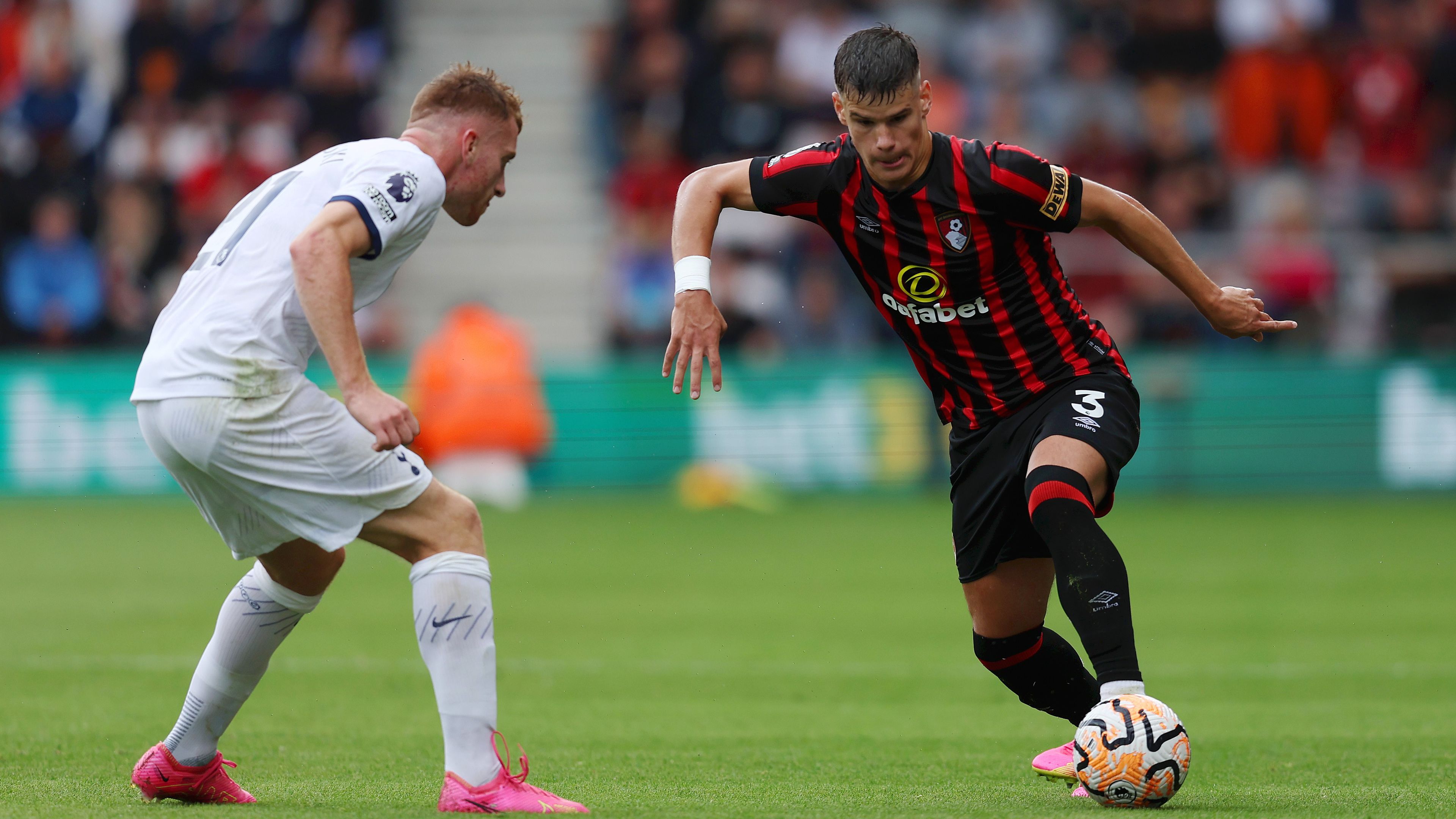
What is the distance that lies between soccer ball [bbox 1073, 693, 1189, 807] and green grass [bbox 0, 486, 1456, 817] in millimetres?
152

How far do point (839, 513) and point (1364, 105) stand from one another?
7320 millimetres

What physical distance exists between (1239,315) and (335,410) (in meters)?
2.68

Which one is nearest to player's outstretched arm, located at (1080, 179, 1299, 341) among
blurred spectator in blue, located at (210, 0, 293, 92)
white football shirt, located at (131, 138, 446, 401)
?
white football shirt, located at (131, 138, 446, 401)

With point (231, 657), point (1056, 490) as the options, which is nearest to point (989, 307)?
point (1056, 490)

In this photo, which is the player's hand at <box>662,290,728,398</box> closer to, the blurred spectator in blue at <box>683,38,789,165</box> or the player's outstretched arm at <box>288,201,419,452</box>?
the player's outstretched arm at <box>288,201,419,452</box>

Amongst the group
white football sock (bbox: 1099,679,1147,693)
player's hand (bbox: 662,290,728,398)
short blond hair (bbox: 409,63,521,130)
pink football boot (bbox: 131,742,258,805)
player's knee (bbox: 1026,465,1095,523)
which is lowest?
pink football boot (bbox: 131,742,258,805)

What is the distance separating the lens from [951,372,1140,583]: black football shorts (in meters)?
4.88

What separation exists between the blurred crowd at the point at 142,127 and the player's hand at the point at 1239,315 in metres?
13.0

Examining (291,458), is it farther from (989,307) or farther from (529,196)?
(529,196)

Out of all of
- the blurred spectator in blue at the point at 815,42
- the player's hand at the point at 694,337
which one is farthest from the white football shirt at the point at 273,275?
the blurred spectator in blue at the point at 815,42

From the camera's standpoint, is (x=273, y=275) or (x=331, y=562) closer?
(x=273, y=275)

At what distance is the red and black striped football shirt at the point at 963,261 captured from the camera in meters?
4.97

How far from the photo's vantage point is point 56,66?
709 inches

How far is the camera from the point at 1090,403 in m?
4.96
